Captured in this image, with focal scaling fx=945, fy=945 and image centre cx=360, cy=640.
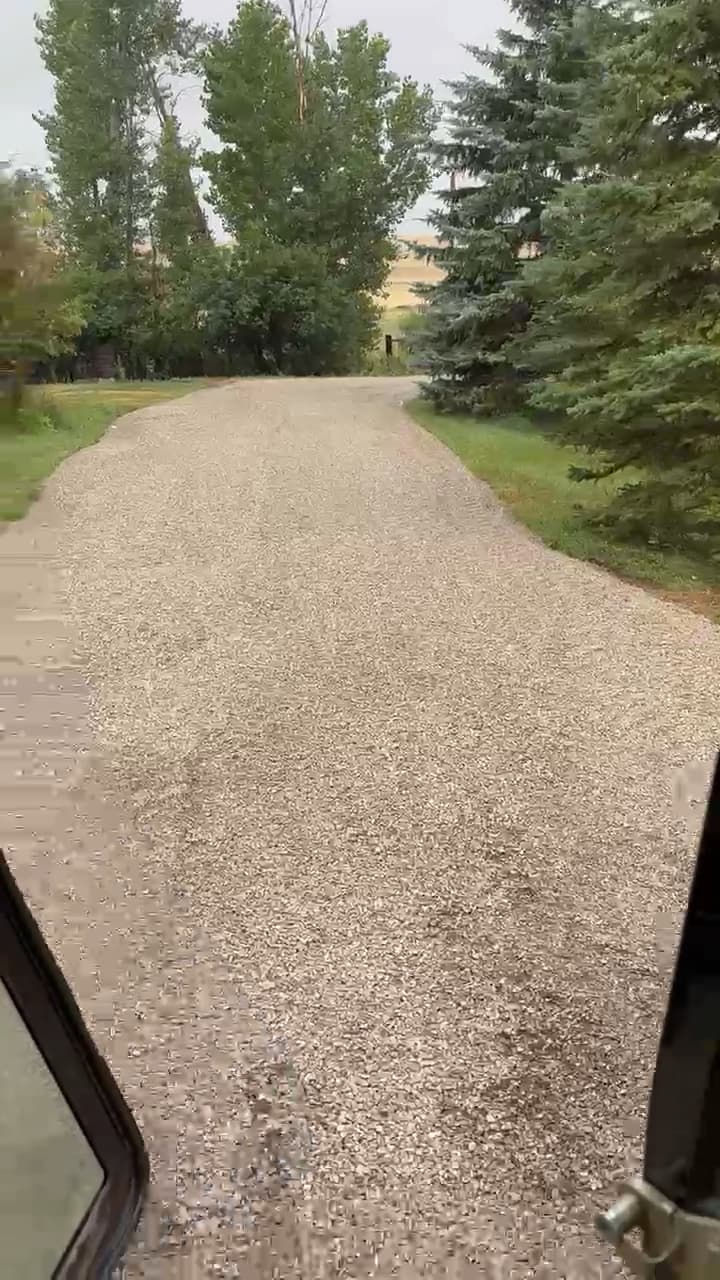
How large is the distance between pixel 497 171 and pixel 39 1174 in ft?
3.63

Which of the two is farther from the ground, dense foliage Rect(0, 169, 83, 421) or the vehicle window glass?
dense foliage Rect(0, 169, 83, 421)

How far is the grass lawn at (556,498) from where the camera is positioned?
1.53 meters

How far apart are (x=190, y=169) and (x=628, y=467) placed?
59.3 inches

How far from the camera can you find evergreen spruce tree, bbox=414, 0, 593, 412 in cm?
98

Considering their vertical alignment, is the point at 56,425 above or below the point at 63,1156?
above

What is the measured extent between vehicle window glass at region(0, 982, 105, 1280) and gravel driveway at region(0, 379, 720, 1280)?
0.07 metres

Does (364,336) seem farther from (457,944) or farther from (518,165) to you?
(457,944)

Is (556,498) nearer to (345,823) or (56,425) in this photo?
(345,823)

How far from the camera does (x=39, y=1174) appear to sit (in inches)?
30.7

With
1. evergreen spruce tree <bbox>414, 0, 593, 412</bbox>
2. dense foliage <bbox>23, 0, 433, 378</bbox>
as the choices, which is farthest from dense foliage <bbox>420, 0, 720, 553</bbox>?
dense foliage <bbox>23, 0, 433, 378</bbox>

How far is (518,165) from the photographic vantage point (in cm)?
114

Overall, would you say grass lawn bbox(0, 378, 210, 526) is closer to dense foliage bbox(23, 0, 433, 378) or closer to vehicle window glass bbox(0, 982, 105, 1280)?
dense foliage bbox(23, 0, 433, 378)

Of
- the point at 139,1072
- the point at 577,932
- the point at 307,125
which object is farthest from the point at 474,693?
the point at 307,125

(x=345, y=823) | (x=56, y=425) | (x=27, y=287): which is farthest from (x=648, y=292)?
(x=27, y=287)
